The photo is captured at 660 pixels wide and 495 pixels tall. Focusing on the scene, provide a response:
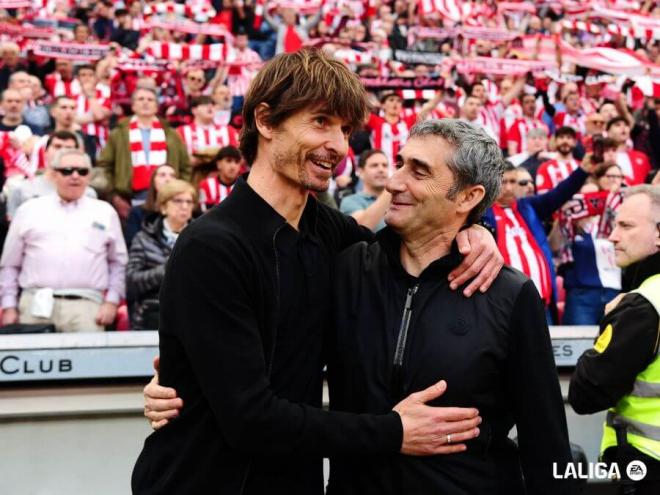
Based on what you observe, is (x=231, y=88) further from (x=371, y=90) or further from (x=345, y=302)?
(x=345, y=302)

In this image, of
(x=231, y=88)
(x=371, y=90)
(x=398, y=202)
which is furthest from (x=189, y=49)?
(x=398, y=202)

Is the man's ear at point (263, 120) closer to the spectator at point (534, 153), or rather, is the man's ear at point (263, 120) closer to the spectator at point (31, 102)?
the spectator at point (31, 102)

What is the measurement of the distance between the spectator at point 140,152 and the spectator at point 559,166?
3418 millimetres

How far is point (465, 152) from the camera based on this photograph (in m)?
2.75

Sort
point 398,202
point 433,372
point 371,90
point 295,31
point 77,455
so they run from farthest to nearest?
point 295,31, point 371,90, point 77,455, point 398,202, point 433,372

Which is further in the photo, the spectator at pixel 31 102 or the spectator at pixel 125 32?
the spectator at pixel 125 32

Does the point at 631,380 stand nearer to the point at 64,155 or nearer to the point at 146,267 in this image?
the point at 146,267

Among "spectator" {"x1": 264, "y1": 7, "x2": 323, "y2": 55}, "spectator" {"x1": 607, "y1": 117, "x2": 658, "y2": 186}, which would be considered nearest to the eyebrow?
"spectator" {"x1": 607, "y1": 117, "x2": 658, "y2": 186}

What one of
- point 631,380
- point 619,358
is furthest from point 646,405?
point 619,358

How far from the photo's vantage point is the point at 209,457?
2475mm

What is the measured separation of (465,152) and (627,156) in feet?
27.7

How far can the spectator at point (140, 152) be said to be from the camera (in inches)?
337

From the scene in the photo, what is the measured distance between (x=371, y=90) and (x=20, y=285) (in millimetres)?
6035

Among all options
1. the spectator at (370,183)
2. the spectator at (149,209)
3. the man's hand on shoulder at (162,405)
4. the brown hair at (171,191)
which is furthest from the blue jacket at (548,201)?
the man's hand on shoulder at (162,405)
